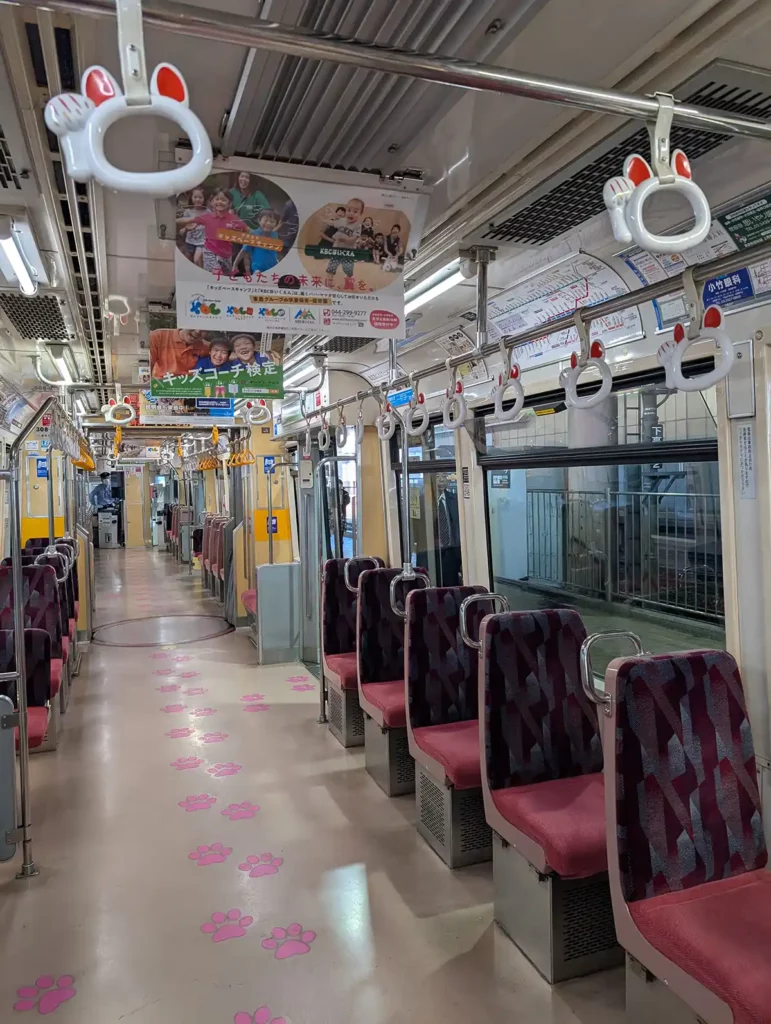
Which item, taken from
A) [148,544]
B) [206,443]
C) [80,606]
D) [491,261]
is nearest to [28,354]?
[80,606]

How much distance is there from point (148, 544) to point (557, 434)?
2144 cm

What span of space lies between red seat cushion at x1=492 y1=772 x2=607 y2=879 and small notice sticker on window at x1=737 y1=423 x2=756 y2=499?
128cm

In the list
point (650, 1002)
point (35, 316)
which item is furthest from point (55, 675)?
point (650, 1002)

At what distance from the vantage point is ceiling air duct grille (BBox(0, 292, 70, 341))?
4328 mm

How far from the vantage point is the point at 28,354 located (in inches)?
233

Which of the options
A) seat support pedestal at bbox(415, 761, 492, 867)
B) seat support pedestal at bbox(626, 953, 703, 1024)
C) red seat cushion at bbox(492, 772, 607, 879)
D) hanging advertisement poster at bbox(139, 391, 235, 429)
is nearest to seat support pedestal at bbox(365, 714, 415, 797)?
seat support pedestal at bbox(415, 761, 492, 867)

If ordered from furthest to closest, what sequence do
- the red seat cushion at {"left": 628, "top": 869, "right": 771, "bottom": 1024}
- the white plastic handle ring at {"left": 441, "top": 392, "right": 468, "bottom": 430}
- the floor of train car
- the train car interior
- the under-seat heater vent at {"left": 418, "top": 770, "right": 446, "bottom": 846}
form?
the white plastic handle ring at {"left": 441, "top": 392, "right": 468, "bottom": 430}
the under-seat heater vent at {"left": 418, "top": 770, "right": 446, "bottom": 846}
the floor of train car
the train car interior
the red seat cushion at {"left": 628, "top": 869, "right": 771, "bottom": 1024}

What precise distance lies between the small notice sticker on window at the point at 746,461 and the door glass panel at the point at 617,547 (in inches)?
11.2

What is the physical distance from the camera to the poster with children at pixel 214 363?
4.77 meters

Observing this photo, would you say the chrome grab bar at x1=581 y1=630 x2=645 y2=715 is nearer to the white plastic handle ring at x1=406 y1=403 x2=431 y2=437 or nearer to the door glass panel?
the door glass panel

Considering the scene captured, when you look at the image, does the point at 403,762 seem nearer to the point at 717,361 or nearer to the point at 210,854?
the point at 210,854

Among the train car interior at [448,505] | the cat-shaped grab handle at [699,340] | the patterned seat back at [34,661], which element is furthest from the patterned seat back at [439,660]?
the patterned seat back at [34,661]

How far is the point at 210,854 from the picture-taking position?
11.5 ft

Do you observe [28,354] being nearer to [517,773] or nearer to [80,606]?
[80,606]
